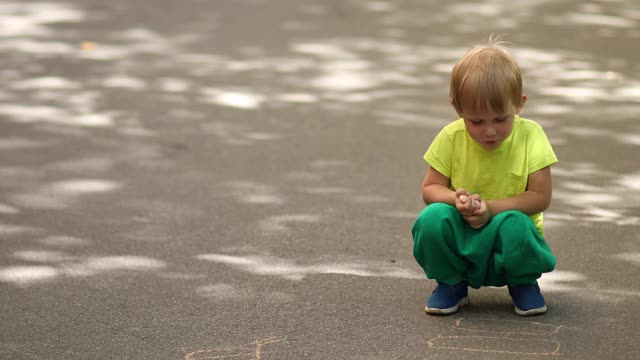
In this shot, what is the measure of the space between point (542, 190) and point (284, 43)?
5.61m

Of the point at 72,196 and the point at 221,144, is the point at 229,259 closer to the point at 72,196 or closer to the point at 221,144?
the point at 72,196

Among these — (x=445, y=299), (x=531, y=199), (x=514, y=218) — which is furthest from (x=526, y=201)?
(x=445, y=299)

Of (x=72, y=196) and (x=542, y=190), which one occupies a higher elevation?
(x=542, y=190)

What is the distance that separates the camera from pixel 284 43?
9648 mm

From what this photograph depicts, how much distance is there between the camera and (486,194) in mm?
4371

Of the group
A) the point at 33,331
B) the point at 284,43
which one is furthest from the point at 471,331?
the point at 284,43

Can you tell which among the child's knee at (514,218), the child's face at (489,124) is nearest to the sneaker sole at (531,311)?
the child's knee at (514,218)

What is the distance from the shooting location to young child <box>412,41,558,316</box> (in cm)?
411

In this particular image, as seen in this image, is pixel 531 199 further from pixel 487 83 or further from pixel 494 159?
pixel 487 83

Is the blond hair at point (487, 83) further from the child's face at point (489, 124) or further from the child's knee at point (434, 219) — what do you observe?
the child's knee at point (434, 219)

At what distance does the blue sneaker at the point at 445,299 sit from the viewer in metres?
4.33

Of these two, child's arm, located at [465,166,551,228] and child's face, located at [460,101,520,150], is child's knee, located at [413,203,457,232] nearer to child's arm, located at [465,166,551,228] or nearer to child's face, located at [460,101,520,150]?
child's arm, located at [465,166,551,228]

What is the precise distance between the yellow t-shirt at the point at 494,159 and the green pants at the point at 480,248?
6.5 inches

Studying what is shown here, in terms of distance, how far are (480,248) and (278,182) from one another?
7.09 feet
